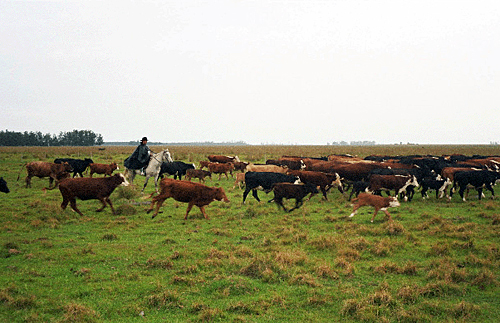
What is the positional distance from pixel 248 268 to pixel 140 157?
1314 cm

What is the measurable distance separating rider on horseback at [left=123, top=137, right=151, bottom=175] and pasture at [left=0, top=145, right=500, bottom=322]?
20.0 feet

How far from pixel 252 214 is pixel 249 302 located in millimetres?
7439

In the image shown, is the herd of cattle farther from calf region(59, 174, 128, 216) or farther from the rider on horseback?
the rider on horseback

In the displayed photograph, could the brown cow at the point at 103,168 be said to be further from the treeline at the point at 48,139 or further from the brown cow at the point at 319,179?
the treeline at the point at 48,139

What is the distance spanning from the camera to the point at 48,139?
14462 cm

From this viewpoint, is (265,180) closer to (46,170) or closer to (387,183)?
(387,183)

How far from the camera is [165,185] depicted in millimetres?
13203

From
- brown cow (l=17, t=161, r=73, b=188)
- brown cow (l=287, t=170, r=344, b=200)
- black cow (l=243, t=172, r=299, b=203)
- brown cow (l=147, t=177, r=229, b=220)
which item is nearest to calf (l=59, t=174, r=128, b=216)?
brown cow (l=147, t=177, r=229, b=220)

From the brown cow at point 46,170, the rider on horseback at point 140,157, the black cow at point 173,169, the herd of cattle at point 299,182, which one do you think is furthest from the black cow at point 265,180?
the brown cow at point 46,170

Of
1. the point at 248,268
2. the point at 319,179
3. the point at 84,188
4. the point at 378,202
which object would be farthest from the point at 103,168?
the point at 248,268

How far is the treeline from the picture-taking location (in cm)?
13400

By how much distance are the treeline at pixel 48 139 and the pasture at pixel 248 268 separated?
476 feet

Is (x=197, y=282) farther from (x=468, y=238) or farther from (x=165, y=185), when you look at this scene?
(x=468, y=238)

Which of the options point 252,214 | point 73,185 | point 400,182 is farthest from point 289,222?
point 73,185
